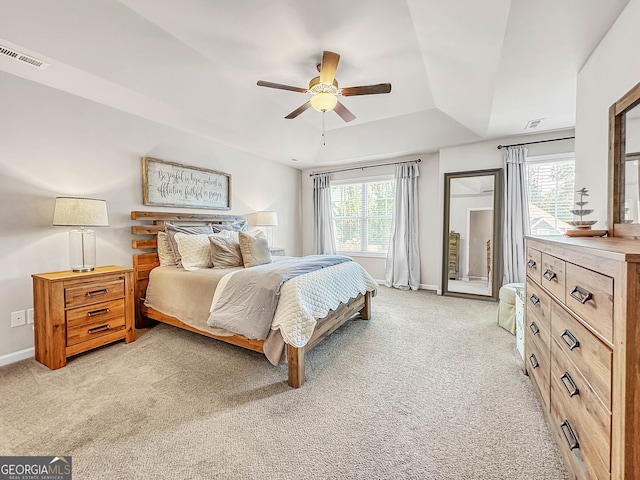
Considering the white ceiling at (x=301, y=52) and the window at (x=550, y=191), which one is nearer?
the white ceiling at (x=301, y=52)

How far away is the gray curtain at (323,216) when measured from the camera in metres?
→ 5.73

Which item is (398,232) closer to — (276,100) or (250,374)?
(276,100)

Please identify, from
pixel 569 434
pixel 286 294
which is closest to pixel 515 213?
pixel 569 434

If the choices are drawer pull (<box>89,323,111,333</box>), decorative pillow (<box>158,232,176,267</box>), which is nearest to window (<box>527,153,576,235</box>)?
decorative pillow (<box>158,232,176,267</box>)

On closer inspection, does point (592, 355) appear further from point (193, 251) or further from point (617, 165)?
point (193, 251)

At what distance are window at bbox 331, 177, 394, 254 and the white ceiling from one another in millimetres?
1844

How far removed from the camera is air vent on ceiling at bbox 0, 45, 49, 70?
2.07 m

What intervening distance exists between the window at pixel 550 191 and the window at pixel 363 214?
2154 mm

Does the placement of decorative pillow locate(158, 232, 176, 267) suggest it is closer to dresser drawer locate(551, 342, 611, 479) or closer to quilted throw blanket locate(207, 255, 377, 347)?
quilted throw blanket locate(207, 255, 377, 347)

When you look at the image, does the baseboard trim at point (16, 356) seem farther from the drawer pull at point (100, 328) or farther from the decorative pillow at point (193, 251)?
the decorative pillow at point (193, 251)

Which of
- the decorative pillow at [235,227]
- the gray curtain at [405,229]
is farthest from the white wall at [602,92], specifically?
the decorative pillow at [235,227]

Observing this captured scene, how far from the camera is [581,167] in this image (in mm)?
2312

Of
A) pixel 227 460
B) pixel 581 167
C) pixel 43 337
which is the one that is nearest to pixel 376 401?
pixel 227 460

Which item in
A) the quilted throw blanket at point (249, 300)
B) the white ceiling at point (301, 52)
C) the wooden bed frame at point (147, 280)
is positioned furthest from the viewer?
the wooden bed frame at point (147, 280)
